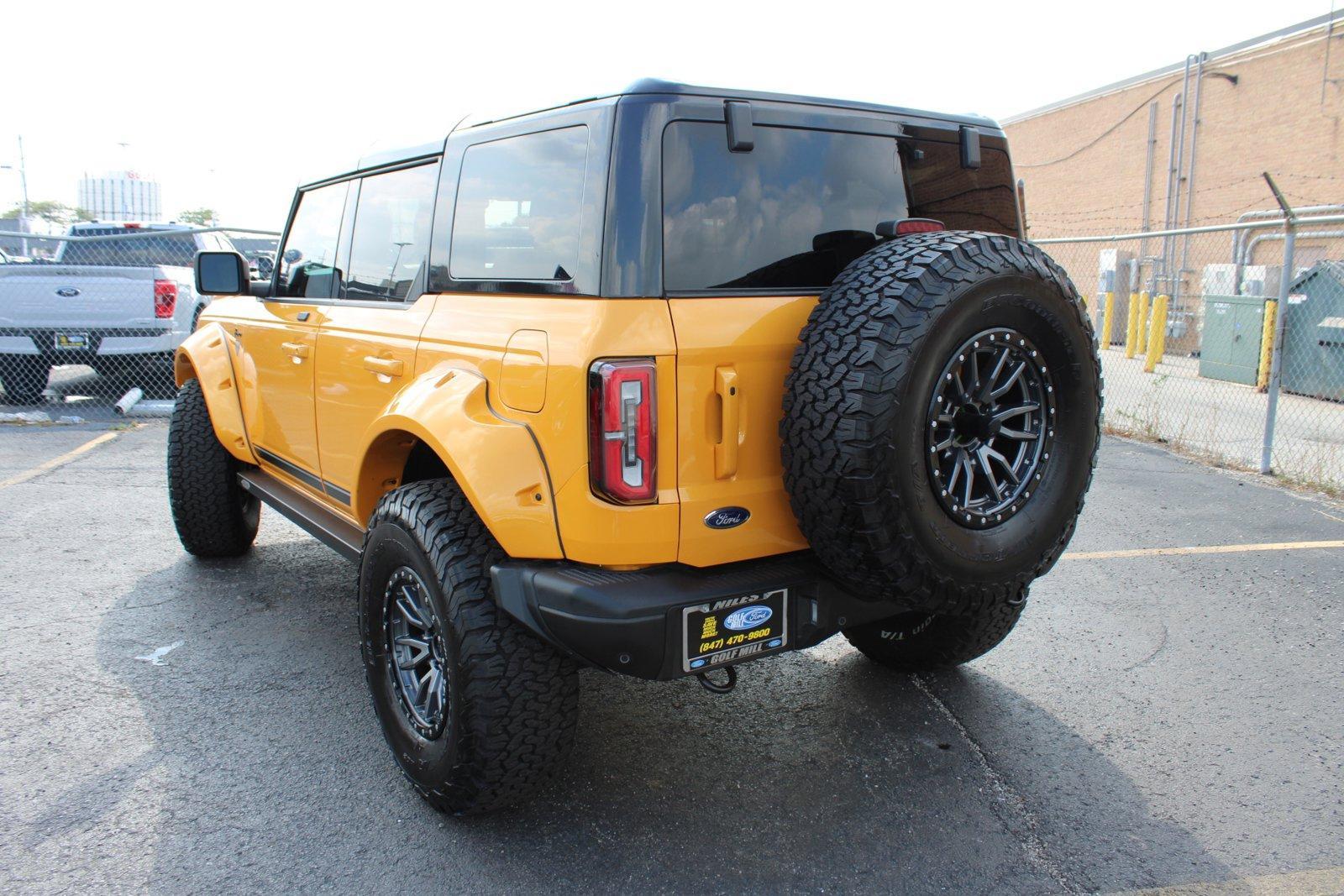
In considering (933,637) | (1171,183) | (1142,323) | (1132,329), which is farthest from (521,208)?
(1171,183)

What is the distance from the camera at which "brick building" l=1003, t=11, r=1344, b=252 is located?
58.1ft

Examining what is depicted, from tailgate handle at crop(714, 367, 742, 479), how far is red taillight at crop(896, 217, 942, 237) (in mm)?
810

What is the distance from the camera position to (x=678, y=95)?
2.54 meters

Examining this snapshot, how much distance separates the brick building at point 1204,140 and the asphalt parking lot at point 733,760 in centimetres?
1412

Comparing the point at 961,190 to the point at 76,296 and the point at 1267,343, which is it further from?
the point at 1267,343

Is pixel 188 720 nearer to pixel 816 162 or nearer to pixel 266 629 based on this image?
pixel 266 629

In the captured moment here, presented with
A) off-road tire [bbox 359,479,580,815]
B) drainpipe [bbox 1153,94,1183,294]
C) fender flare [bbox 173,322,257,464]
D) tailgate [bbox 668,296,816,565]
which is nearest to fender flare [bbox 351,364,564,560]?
off-road tire [bbox 359,479,580,815]

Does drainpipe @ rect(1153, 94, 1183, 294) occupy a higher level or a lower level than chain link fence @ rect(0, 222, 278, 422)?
higher

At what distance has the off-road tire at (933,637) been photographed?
3492mm

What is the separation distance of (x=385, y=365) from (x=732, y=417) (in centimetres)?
131

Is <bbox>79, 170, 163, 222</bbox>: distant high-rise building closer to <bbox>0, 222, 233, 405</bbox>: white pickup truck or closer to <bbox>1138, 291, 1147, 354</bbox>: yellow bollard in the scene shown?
<bbox>0, 222, 233, 405</bbox>: white pickup truck

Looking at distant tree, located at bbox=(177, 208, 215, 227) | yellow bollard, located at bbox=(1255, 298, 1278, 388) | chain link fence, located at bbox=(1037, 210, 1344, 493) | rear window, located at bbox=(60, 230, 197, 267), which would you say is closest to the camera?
chain link fence, located at bbox=(1037, 210, 1344, 493)

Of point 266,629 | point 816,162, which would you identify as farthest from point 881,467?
point 266,629

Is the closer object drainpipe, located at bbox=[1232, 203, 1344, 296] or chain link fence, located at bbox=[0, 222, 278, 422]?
chain link fence, located at bbox=[0, 222, 278, 422]
